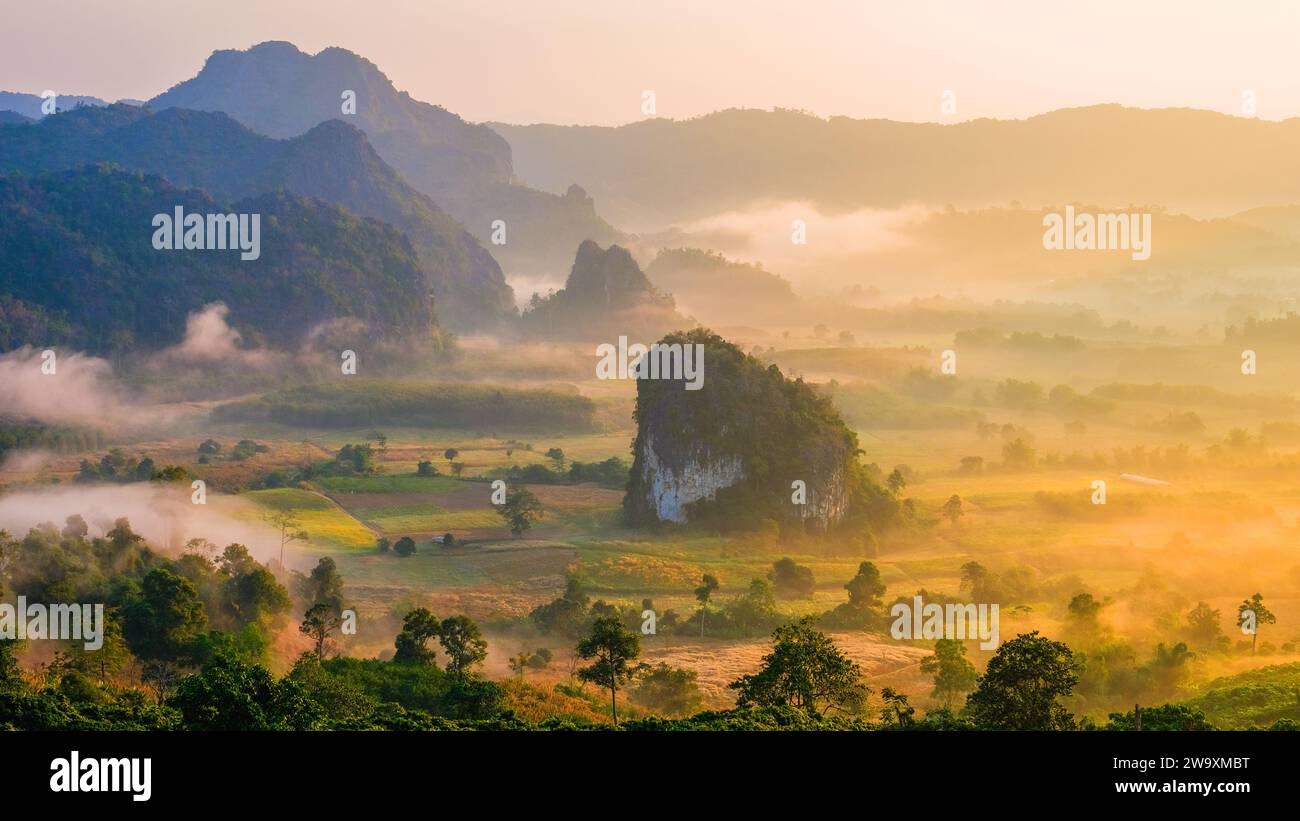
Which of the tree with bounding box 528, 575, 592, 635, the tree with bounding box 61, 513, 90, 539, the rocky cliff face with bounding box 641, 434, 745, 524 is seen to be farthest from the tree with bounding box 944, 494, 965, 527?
the tree with bounding box 61, 513, 90, 539

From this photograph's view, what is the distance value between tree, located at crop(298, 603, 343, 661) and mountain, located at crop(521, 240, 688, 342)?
113 metres

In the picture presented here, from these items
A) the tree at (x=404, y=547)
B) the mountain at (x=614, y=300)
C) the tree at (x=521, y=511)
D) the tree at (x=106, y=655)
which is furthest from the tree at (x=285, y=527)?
the mountain at (x=614, y=300)

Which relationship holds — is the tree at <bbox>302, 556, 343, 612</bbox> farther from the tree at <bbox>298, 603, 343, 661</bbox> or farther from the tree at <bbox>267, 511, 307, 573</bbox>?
the tree at <bbox>267, 511, 307, 573</bbox>

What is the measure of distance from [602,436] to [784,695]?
83.5 meters

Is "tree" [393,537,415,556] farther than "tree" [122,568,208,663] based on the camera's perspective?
Yes

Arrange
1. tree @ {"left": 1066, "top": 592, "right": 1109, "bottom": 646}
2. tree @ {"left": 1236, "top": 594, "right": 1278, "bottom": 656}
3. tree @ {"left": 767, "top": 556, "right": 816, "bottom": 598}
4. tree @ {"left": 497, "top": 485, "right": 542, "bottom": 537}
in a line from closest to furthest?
tree @ {"left": 1236, "top": 594, "right": 1278, "bottom": 656} < tree @ {"left": 1066, "top": 592, "right": 1109, "bottom": 646} < tree @ {"left": 767, "top": 556, "right": 816, "bottom": 598} < tree @ {"left": 497, "top": 485, "right": 542, "bottom": 537}

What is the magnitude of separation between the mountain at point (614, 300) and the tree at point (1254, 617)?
114061 millimetres

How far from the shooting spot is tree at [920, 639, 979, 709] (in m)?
46.6

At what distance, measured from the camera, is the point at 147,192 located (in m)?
154

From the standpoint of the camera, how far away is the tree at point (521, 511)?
3004 inches

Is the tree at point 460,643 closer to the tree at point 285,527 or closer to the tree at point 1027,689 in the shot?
the tree at point 1027,689

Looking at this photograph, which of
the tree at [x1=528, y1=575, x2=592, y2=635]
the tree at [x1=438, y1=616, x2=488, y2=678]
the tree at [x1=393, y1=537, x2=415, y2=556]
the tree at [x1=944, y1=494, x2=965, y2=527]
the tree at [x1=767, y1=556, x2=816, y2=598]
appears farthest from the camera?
the tree at [x1=944, y1=494, x2=965, y2=527]
